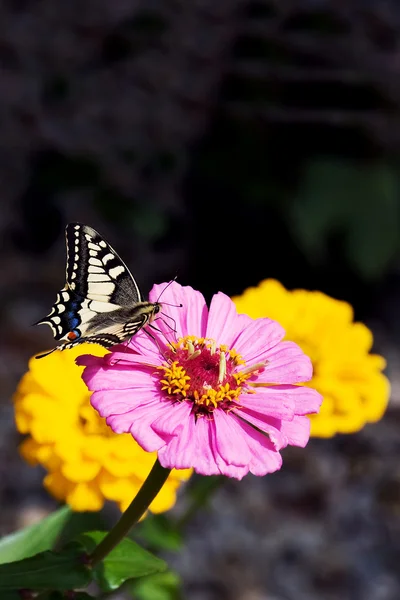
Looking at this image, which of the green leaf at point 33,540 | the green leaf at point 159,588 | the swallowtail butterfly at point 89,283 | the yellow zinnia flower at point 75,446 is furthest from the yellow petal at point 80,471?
the green leaf at point 159,588

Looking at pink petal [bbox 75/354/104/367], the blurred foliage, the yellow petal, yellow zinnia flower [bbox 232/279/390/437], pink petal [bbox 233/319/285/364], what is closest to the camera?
pink petal [bbox 75/354/104/367]

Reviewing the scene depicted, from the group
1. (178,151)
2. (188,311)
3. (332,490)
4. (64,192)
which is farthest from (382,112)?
(188,311)

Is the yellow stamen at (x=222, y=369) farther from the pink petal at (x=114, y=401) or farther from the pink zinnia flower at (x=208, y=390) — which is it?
the pink petal at (x=114, y=401)

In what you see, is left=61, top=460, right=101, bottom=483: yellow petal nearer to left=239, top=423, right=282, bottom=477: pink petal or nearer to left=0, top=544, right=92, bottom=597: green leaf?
left=0, top=544, right=92, bottom=597: green leaf

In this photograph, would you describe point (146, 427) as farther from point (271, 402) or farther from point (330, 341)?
point (330, 341)

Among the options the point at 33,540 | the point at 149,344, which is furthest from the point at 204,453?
the point at 33,540

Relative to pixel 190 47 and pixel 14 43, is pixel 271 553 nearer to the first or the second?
pixel 190 47

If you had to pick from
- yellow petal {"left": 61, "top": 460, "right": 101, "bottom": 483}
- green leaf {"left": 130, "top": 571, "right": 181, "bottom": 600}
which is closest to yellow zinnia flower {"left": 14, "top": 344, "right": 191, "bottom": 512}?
yellow petal {"left": 61, "top": 460, "right": 101, "bottom": 483}
